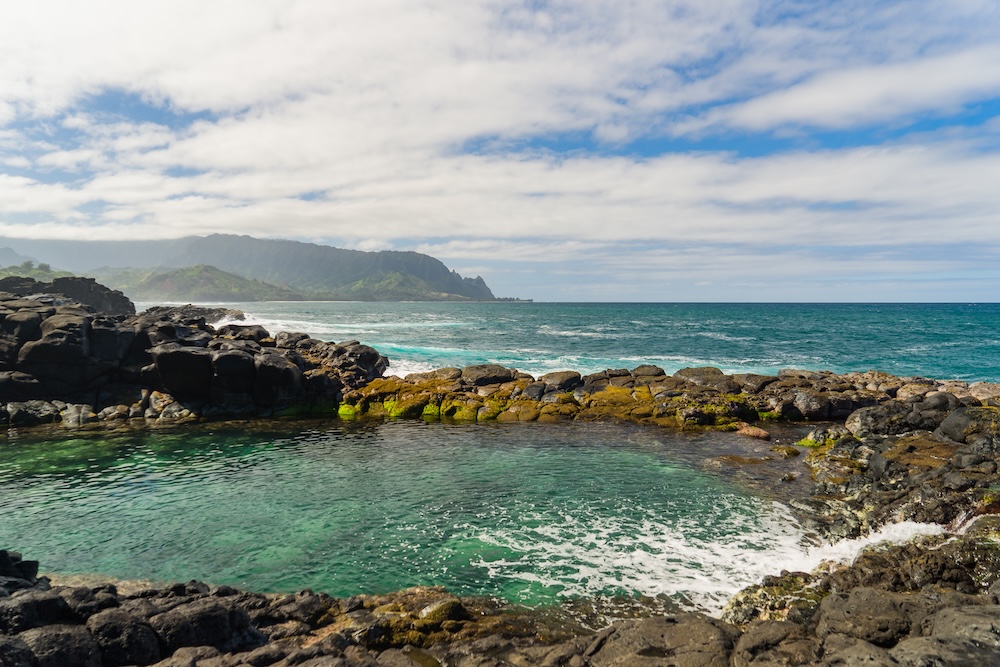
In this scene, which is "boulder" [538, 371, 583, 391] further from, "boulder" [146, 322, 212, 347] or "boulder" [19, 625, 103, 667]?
"boulder" [19, 625, 103, 667]

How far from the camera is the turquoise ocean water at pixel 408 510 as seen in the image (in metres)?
16.1

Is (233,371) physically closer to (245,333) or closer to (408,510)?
(245,333)

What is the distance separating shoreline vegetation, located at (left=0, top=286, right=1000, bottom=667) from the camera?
9680mm

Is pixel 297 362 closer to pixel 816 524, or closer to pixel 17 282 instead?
pixel 816 524

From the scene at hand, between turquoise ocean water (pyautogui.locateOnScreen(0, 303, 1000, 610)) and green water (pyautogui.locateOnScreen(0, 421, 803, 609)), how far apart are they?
0.29 feet

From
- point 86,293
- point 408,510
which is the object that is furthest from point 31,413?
point 86,293

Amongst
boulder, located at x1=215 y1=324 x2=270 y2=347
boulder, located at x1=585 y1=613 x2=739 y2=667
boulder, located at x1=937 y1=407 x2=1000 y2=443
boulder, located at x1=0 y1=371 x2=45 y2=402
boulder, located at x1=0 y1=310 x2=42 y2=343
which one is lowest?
boulder, located at x1=0 y1=371 x2=45 y2=402

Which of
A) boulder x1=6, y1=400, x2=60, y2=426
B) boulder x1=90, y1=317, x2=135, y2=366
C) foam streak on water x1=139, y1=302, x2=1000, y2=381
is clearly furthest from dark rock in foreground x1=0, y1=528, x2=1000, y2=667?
foam streak on water x1=139, y1=302, x2=1000, y2=381

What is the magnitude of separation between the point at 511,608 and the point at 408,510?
8.47 meters

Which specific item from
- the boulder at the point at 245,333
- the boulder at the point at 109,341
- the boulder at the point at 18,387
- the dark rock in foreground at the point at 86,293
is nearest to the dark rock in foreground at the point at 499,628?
the boulder at the point at 18,387

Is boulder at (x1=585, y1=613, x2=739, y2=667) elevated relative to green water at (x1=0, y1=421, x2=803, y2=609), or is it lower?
elevated

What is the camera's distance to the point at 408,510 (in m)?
21.2

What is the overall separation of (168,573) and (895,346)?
10886cm

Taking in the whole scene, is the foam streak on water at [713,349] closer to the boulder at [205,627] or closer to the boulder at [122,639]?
the boulder at [205,627]
